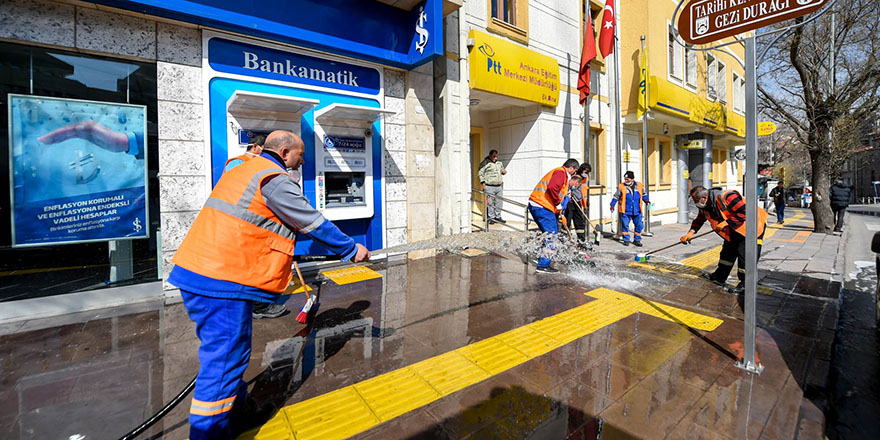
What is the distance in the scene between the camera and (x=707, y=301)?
15.8 ft

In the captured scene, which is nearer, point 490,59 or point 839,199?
point 490,59

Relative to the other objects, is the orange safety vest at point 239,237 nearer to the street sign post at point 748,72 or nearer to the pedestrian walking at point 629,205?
the street sign post at point 748,72

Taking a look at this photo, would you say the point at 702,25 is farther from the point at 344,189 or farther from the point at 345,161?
the point at 344,189

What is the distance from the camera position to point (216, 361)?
2.19 m

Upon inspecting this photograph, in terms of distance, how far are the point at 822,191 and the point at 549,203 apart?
10736mm

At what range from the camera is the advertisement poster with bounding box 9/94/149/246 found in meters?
4.34

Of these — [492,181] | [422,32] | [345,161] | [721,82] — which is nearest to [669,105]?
[492,181]

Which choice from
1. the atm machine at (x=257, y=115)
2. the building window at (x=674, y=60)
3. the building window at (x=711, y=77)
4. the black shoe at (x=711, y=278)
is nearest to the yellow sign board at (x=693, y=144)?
the building window at (x=674, y=60)

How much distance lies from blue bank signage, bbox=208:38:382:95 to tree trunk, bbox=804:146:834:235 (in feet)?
41.7

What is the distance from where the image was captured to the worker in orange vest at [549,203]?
5.96 meters

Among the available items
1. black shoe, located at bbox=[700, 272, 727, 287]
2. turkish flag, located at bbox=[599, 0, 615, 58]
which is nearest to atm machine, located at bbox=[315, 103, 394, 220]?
black shoe, located at bbox=[700, 272, 727, 287]

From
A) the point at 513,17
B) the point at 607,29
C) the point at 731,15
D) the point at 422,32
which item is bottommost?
the point at 731,15

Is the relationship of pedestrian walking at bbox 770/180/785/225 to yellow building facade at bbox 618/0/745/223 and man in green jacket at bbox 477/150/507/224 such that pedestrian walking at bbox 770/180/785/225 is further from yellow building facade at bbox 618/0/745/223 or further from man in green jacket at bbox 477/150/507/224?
man in green jacket at bbox 477/150/507/224

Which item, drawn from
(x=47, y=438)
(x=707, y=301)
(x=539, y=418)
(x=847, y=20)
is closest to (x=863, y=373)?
→ (x=707, y=301)
